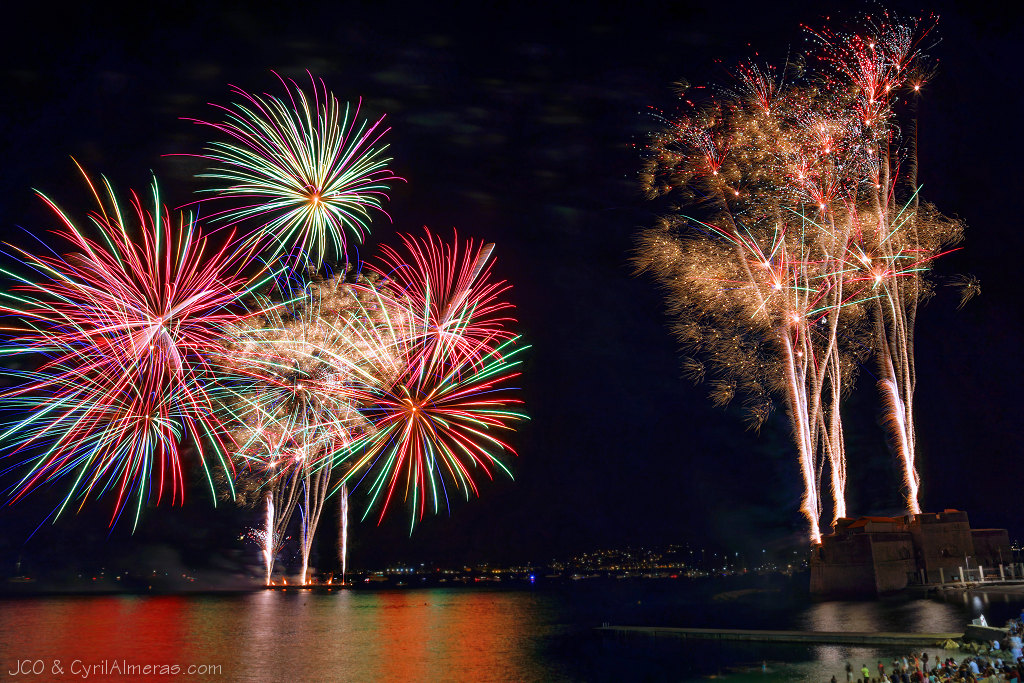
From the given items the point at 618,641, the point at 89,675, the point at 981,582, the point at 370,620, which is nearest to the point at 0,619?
the point at 370,620

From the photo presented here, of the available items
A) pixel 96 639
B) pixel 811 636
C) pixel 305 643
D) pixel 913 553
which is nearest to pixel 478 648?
pixel 305 643

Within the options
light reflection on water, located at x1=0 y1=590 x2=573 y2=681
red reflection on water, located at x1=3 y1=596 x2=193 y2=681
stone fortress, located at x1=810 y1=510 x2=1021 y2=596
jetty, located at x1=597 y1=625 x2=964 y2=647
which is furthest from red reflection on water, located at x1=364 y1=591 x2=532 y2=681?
stone fortress, located at x1=810 y1=510 x2=1021 y2=596

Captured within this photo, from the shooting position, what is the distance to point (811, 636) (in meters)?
45.6

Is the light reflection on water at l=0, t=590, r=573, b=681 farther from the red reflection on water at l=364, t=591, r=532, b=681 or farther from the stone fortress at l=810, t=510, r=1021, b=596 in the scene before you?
the stone fortress at l=810, t=510, r=1021, b=596

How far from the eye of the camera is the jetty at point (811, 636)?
3835 centimetres

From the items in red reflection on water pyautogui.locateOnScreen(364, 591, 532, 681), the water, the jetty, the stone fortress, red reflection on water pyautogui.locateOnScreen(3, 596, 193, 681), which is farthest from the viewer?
red reflection on water pyautogui.locateOnScreen(3, 596, 193, 681)

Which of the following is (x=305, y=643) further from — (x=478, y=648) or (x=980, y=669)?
(x=980, y=669)

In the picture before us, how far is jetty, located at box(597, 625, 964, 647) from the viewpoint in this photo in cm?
3835

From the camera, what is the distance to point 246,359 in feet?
163

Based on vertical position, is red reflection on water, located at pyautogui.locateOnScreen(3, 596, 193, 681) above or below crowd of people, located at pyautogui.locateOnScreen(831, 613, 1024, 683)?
below

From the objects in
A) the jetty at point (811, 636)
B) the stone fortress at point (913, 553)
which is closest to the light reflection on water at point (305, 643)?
the jetty at point (811, 636)

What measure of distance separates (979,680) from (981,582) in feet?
131

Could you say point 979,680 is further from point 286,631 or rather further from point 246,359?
point 286,631

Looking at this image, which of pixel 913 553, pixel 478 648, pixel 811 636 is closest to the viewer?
pixel 811 636
